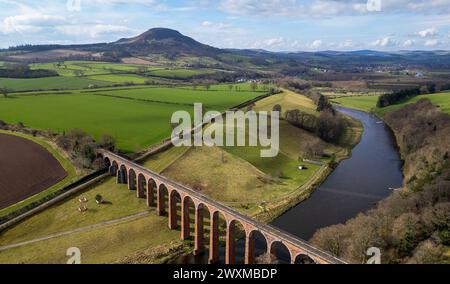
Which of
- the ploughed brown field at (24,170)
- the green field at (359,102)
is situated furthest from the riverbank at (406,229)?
the green field at (359,102)

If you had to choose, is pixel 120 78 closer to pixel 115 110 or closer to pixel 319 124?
pixel 115 110

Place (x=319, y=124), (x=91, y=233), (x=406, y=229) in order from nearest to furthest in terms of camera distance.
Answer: (x=406, y=229), (x=91, y=233), (x=319, y=124)

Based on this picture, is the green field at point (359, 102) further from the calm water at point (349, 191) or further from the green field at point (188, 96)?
the calm water at point (349, 191)

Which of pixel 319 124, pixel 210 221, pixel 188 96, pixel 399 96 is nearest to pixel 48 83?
pixel 188 96

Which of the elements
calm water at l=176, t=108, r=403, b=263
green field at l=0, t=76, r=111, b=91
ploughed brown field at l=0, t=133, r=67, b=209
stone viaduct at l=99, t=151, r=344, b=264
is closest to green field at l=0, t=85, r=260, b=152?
ploughed brown field at l=0, t=133, r=67, b=209

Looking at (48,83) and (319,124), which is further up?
(48,83)

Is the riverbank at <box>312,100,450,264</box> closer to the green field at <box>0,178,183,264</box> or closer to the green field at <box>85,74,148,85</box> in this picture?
the green field at <box>0,178,183,264</box>
